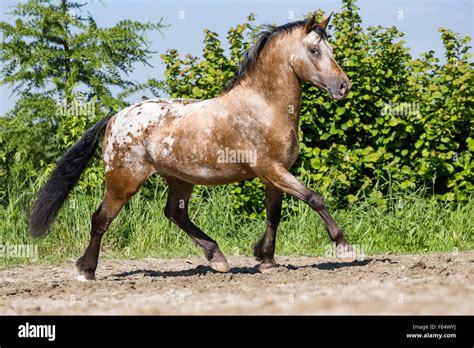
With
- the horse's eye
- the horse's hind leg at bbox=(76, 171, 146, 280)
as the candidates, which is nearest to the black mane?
the horse's eye

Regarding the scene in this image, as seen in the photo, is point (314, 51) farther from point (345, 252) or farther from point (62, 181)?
point (62, 181)

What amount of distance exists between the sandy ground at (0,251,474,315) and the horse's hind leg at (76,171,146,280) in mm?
160

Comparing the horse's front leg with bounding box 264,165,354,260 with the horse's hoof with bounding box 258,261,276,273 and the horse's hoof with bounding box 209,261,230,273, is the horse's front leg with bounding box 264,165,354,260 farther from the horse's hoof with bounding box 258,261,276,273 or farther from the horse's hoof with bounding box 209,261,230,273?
the horse's hoof with bounding box 209,261,230,273

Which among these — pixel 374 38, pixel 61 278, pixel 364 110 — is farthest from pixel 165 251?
pixel 374 38

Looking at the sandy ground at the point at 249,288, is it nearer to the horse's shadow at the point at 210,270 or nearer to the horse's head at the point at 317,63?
→ the horse's shadow at the point at 210,270

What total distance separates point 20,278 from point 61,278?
41cm

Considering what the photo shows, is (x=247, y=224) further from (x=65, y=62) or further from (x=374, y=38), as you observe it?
(x=65, y=62)

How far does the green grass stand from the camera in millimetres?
8805

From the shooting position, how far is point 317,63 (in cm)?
628

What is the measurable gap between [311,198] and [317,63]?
1122mm

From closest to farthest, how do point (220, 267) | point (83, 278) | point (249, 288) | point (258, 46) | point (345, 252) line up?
point (249, 288), point (345, 252), point (258, 46), point (83, 278), point (220, 267)

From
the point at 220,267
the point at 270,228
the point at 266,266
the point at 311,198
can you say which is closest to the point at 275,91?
the point at 311,198

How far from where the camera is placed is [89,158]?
24.4ft
